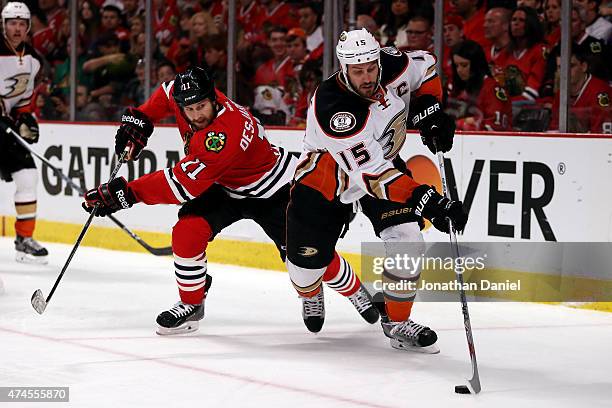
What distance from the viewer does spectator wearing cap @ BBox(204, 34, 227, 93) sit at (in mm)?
6926

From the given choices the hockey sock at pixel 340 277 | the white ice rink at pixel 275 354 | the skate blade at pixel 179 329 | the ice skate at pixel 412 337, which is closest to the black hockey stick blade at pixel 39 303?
the white ice rink at pixel 275 354

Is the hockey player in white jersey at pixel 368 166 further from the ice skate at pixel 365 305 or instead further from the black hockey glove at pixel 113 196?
the black hockey glove at pixel 113 196

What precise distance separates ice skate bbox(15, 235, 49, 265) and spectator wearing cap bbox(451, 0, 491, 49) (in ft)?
8.50

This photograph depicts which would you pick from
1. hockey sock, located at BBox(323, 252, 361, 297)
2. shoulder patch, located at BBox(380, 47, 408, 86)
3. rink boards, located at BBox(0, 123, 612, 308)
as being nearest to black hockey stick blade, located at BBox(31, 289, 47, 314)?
hockey sock, located at BBox(323, 252, 361, 297)

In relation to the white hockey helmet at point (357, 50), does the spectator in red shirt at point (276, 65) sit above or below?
below

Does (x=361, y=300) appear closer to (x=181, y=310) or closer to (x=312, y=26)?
(x=181, y=310)

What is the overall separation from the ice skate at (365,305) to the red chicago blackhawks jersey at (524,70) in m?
1.58

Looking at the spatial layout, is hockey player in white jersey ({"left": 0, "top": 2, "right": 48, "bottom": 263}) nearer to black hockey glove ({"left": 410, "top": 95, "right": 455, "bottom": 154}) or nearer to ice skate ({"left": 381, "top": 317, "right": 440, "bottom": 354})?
ice skate ({"left": 381, "top": 317, "right": 440, "bottom": 354})

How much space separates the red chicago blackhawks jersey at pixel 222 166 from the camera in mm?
4152

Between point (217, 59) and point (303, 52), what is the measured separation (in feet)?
1.75

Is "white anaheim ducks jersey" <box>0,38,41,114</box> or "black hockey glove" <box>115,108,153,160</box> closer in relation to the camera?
"black hockey glove" <box>115,108,153,160</box>

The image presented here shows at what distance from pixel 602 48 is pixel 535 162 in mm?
655

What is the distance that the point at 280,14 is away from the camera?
729 centimetres

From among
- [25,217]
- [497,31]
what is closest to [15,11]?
[25,217]
